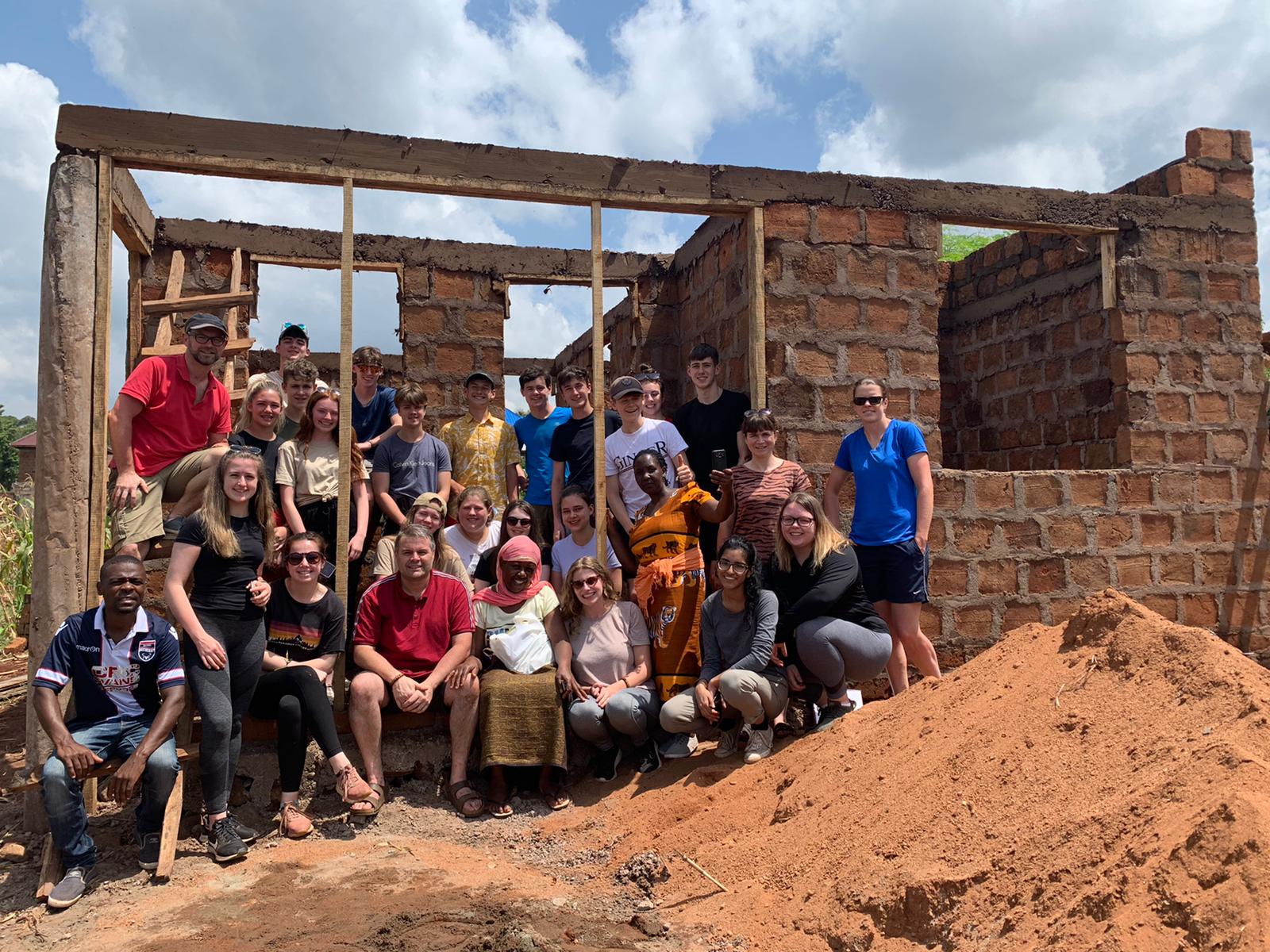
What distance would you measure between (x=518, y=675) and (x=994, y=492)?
3257 mm

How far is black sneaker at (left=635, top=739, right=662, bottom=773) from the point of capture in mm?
5066

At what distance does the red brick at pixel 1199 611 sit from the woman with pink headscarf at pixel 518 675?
4260 millimetres

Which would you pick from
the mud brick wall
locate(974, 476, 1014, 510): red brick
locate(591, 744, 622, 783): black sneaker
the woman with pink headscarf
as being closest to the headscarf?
the woman with pink headscarf

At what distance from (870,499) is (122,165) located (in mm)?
4446

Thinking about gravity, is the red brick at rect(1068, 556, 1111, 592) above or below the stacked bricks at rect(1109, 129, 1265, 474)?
below

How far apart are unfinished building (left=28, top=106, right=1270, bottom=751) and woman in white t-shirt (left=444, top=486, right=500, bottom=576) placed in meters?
0.80

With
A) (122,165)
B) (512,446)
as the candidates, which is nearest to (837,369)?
(512,446)

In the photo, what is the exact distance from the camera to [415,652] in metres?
4.97

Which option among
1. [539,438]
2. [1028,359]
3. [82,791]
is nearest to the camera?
[82,791]

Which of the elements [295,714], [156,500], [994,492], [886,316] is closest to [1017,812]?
[994,492]

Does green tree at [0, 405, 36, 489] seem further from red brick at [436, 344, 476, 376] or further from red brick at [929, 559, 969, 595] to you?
red brick at [929, 559, 969, 595]

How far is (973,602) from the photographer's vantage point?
609 centimetres

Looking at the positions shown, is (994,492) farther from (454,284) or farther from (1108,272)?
(454,284)

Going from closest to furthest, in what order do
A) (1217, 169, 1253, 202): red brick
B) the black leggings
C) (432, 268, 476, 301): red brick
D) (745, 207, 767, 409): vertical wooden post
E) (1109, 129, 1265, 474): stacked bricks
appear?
the black leggings → (745, 207, 767, 409): vertical wooden post → (1109, 129, 1265, 474): stacked bricks → (1217, 169, 1253, 202): red brick → (432, 268, 476, 301): red brick
